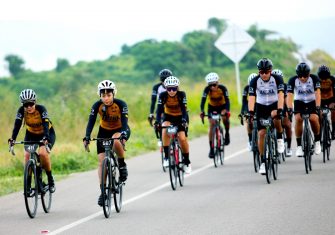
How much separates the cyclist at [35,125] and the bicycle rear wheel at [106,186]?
4.12 feet

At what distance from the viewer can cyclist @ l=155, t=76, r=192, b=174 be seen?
56.2ft

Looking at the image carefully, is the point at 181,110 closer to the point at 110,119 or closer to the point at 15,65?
the point at 110,119

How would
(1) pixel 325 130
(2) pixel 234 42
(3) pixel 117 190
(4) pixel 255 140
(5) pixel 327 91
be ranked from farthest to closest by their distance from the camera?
(2) pixel 234 42
(5) pixel 327 91
(1) pixel 325 130
(4) pixel 255 140
(3) pixel 117 190

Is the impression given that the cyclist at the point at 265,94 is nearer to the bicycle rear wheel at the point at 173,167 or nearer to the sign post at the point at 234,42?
the bicycle rear wheel at the point at 173,167

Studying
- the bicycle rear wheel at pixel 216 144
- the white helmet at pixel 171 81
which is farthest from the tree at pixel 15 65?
the white helmet at pixel 171 81

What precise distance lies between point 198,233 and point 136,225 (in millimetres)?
1288

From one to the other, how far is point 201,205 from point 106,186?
1501 mm

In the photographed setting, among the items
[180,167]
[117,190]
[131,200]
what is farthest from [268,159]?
[117,190]

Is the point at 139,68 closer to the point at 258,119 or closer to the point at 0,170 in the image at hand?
the point at 0,170

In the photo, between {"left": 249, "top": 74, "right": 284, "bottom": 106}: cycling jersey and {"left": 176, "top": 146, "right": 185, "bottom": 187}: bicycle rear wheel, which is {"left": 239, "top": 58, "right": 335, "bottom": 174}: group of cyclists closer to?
{"left": 249, "top": 74, "right": 284, "bottom": 106}: cycling jersey

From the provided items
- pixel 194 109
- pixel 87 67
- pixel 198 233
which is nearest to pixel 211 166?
pixel 198 233

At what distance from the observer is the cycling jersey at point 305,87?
18.3 metres

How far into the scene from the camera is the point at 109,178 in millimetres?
13625

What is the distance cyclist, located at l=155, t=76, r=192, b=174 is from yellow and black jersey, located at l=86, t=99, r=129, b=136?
2.58 m
